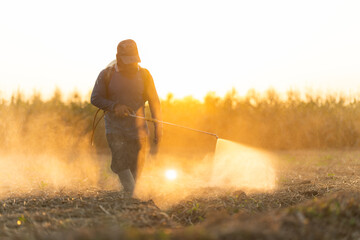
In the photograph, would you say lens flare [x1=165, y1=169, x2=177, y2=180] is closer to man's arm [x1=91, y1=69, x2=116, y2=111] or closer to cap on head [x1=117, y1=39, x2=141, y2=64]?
man's arm [x1=91, y1=69, x2=116, y2=111]

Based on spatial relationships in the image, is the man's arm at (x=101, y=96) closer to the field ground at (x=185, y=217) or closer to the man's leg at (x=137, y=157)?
the man's leg at (x=137, y=157)

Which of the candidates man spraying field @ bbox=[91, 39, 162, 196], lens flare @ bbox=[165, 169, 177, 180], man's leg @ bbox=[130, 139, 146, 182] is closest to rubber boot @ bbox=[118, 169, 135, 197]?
man spraying field @ bbox=[91, 39, 162, 196]

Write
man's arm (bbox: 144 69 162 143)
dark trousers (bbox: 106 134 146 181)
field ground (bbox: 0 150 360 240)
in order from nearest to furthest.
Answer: field ground (bbox: 0 150 360 240)
dark trousers (bbox: 106 134 146 181)
man's arm (bbox: 144 69 162 143)

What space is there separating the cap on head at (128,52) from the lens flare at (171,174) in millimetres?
4984

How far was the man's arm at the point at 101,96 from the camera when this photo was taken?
18.9ft

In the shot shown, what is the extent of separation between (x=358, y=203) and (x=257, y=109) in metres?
15.0

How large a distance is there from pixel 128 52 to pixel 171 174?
591 cm

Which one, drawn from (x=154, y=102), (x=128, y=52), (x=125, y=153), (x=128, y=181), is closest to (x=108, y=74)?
(x=128, y=52)

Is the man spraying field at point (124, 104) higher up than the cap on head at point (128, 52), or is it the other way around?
the cap on head at point (128, 52)

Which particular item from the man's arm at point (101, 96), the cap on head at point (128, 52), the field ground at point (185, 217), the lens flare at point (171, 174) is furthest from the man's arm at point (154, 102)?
the lens flare at point (171, 174)

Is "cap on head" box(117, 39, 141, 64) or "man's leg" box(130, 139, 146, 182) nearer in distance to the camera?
"cap on head" box(117, 39, 141, 64)

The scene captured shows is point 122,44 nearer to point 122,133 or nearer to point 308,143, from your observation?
point 122,133

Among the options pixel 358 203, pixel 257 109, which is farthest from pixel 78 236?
pixel 257 109

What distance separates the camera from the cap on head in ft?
19.0
